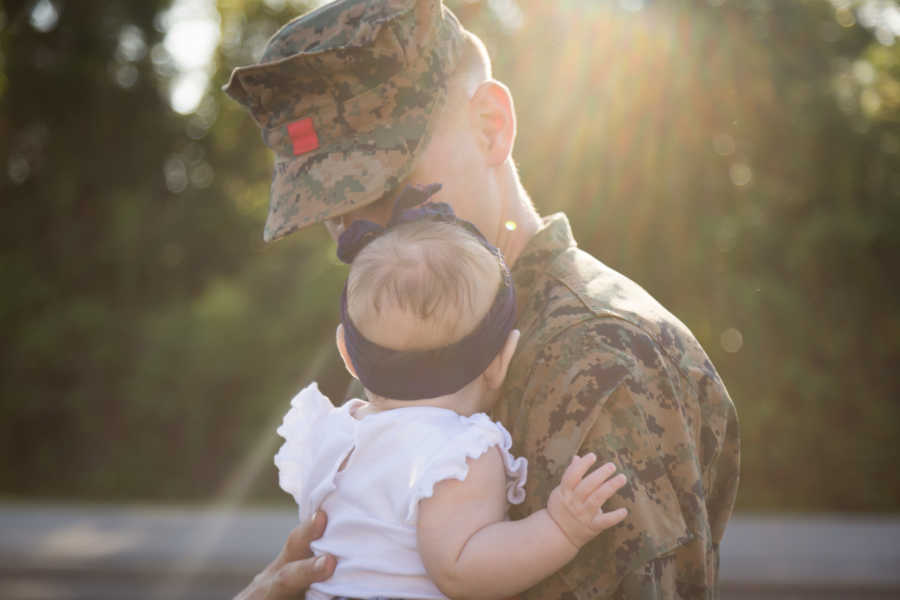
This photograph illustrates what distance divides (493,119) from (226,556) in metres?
6.86

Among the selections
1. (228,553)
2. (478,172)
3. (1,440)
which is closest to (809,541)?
(228,553)

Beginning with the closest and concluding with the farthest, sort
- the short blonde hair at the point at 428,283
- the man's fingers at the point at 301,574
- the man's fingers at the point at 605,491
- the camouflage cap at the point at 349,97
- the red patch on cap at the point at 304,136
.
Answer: the man's fingers at the point at 605,491, the short blonde hair at the point at 428,283, the man's fingers at the point at 301,574, the camouflage cap at the point at 349,97, the red patch on cap at the point at 304,136

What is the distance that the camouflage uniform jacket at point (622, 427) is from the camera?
5.34 feet

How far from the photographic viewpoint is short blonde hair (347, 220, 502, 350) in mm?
1787

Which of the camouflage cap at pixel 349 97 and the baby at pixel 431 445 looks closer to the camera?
the baby at pixel 431 445

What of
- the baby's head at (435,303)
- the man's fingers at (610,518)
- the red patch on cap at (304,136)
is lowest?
the man's fingers at (610,518)

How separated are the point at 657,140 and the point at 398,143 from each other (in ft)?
26.1

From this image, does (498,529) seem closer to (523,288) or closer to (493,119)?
(523,288)

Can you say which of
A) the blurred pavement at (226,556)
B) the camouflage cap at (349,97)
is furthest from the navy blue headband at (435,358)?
the blurred pavement at (226,556)

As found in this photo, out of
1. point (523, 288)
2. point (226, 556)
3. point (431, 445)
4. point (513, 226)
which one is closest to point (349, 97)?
point (513, 226)

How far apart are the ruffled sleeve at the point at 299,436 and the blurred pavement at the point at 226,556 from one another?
19.4ft

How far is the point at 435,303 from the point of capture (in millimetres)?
1782

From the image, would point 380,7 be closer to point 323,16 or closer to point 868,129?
point 323,16

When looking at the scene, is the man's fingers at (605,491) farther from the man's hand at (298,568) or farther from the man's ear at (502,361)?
the man's hand at (298,568)
